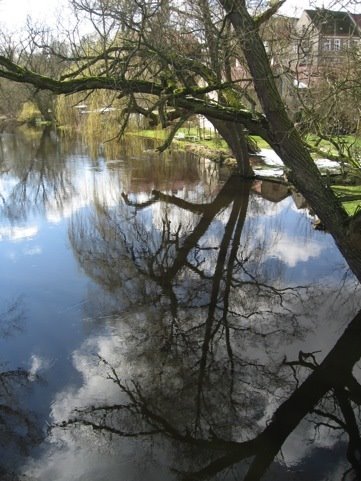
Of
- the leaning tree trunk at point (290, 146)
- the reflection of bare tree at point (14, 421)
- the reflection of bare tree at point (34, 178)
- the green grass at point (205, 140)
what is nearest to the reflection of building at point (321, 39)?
the leaning tree trunk at point (290, 146)

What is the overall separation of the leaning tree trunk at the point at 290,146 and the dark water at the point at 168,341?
1.70 metres

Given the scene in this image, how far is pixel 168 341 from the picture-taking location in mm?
7691

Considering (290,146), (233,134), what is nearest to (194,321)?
(290,146)

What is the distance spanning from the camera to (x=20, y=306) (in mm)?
8781

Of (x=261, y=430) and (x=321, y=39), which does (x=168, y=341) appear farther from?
(x=321, y=39)

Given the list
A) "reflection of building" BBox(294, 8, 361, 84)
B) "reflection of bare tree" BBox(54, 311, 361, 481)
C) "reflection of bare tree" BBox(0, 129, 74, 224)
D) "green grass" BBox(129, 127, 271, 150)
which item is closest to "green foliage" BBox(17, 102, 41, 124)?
"reflection of bare tree" BBox(0, 129, 74, 224)

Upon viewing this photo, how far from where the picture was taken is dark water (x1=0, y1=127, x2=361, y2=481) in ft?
17.7

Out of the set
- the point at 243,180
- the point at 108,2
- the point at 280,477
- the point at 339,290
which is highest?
the point at 108,2

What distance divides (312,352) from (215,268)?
3.66 metres

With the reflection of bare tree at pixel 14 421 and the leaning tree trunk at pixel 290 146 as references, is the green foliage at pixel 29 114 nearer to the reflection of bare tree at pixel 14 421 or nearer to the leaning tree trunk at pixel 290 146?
the leaning tree trunk at pixel 290 146

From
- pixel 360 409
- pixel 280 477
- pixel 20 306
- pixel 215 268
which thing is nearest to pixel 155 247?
pixel 215 268

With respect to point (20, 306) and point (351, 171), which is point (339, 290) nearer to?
point (351, 171)

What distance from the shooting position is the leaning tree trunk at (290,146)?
8.07m

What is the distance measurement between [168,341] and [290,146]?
387cm
